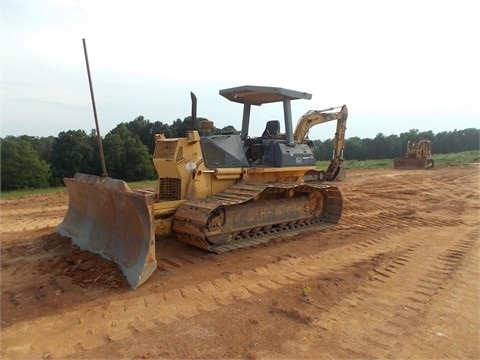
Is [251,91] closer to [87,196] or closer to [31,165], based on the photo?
[87,196]

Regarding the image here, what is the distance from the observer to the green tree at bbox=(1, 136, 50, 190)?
2458 centimetres

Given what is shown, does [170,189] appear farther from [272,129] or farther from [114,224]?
[272,129]

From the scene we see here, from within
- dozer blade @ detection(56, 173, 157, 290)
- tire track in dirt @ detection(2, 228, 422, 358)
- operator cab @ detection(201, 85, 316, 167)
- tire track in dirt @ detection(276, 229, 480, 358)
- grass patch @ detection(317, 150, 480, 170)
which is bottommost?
tire track in dirt @ detection(276, 229, 480, 358)

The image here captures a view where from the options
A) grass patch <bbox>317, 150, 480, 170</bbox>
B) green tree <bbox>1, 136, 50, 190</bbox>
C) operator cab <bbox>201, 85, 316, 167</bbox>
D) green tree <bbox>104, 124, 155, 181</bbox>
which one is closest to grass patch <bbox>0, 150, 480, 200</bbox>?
grass patch <bbox>317, 150, 480, 170</bbox>

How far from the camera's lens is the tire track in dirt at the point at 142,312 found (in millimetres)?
3383

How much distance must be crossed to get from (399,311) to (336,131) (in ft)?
26.7

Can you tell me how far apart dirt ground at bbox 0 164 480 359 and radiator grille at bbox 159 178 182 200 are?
2.71 feet

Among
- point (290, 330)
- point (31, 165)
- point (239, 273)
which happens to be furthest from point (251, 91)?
point (31, 165)

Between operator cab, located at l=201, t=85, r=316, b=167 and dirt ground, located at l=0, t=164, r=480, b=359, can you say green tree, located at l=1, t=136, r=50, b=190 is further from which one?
operator cab, located at l=201, t=85, r=316, b=167

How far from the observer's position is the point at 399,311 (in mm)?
4008

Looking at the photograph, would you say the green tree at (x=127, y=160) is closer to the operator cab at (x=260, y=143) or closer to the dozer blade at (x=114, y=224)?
the operator cab at (x=260, y=143)

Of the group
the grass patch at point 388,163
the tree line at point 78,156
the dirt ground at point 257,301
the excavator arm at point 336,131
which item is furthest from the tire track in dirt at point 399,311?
the grass patch at point 388,163

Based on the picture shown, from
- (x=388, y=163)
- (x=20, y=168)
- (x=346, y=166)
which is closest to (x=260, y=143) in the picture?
(x=20, y=168)

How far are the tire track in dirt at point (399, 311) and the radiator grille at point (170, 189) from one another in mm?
3320
